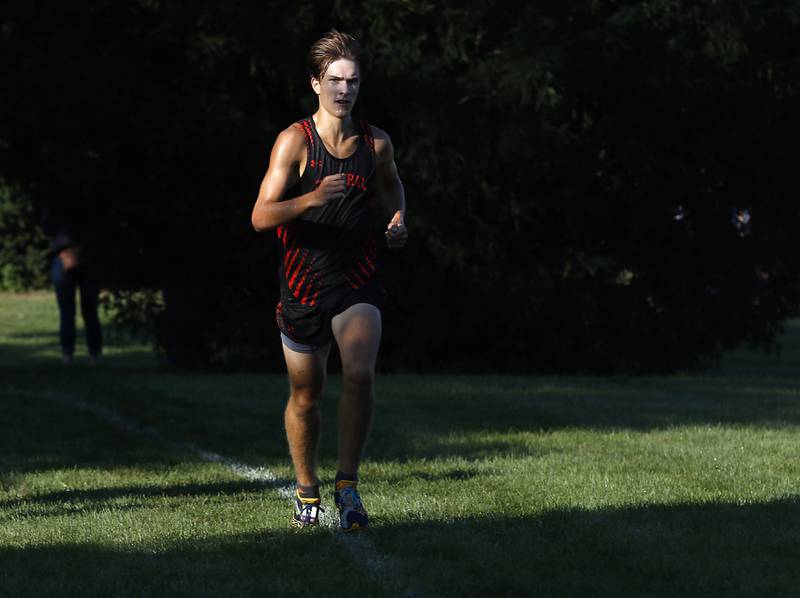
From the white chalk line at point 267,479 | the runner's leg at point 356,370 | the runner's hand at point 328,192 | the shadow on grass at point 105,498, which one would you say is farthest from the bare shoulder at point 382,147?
Answer: the shadow on grass at point 105,498

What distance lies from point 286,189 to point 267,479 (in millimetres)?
2422

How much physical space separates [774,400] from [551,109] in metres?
4.00

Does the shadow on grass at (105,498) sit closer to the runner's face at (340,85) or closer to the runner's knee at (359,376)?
the runner's knee at (359,376)

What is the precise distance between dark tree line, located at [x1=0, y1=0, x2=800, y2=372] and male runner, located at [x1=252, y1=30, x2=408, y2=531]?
8944 millimetres

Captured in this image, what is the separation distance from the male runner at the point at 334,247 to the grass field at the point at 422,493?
0.46 metres

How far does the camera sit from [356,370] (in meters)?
7.02

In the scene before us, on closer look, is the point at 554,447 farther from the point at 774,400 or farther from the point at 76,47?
the point at 76,47

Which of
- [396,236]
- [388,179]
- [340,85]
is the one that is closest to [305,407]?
[396,236]

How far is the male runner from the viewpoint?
693 centimetres

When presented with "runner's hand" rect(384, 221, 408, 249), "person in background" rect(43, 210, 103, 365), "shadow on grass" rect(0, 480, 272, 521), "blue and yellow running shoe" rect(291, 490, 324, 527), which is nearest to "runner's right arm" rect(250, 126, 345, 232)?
"runner's hand" rect(384, 221, 408, 249)

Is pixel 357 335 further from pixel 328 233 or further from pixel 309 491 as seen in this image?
pixel 309 491

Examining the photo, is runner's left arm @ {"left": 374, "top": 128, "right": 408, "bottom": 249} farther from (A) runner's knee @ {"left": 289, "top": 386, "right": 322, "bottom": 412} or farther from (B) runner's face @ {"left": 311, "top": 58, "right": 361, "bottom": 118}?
(A) runner's knee @ {"left": 289, "top": 386, "right": 322, "bottom": 412}

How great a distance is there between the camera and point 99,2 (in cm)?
1680

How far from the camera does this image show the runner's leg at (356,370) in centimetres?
698
